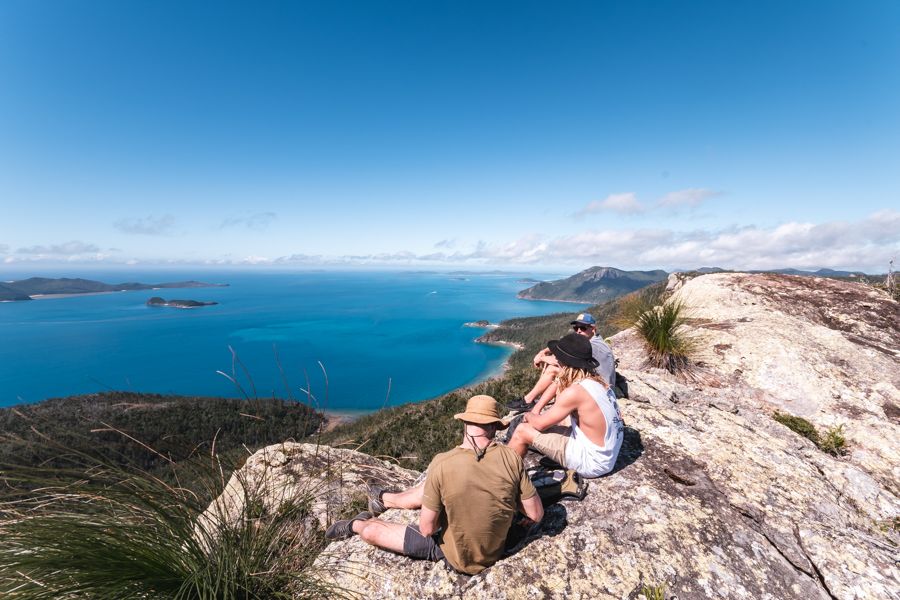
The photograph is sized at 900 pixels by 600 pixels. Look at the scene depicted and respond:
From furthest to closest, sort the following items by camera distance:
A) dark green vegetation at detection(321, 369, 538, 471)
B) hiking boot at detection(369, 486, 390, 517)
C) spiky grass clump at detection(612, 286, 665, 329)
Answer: dark green vegetation at detection(321, 369, 538, 471), spiky grass clump at detection(612, 286, 665, 329), hiking boot at detection(369, 486, 390, 517)

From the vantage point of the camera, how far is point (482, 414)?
Answer: 2666 millimetres

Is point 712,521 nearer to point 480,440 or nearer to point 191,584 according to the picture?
point 480,440

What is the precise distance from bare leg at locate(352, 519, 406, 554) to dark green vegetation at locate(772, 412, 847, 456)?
23.9ft

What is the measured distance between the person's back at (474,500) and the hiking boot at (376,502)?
126cm

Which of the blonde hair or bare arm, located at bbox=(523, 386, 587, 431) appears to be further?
the blonde hair

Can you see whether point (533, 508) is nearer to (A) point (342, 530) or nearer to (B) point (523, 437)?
(B) point (523, 437)

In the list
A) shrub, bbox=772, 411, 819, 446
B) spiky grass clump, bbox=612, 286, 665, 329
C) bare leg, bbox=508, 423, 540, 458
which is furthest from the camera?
spiky grass clump, bbox=612, 286, 665, 329

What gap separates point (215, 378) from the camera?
8919 cm

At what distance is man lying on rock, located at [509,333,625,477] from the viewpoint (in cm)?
334

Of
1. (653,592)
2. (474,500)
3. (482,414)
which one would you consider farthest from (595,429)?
(474,500)

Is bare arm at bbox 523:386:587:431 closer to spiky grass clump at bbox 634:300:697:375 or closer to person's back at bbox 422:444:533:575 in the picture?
person's back at bbox 422:444:533:575

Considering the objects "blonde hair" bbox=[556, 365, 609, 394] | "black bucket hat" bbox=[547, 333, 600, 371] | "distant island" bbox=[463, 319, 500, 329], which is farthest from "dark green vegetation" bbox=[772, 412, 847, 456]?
"distant island" bbox=[463, 319, 500, 329]

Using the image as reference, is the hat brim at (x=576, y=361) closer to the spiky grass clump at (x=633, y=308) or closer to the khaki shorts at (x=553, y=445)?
the khaki shorts at (x=553, y=445)

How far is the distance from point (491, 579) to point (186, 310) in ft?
821
